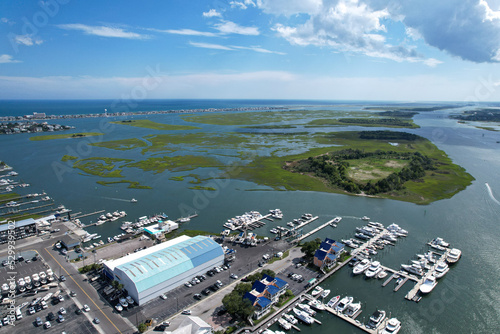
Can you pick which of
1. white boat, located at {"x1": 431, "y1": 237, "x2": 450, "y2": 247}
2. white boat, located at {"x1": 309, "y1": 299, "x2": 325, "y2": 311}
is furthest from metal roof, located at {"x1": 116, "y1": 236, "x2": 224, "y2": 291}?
white boat, located at {"x1": 431, "y1": 237, "x2": 450, "y2": 247}

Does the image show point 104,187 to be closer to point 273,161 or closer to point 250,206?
point 250,206

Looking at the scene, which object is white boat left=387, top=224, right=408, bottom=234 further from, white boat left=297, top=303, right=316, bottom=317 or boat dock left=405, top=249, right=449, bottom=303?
white boat left=297, top=303, right=316, bottom=317

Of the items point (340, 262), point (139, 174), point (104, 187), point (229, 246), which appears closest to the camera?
point (340, 262)

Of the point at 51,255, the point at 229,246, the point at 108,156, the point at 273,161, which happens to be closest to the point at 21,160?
the point at 108,156

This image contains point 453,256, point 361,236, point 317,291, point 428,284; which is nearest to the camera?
point 317,291

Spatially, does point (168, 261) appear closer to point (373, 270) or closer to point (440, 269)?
point (373, 270)

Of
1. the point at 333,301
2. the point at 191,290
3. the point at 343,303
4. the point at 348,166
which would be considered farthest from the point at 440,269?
the point at 348,166
